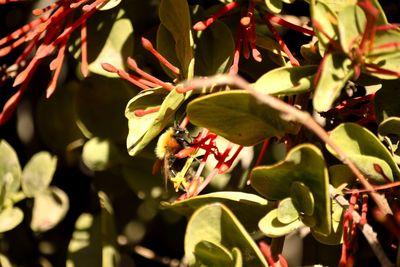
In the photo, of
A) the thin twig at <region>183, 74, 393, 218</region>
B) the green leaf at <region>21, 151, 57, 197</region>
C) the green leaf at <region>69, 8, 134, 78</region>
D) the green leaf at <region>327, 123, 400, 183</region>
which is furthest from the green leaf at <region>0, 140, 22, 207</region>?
the green leaf at <region>327, 123, 400, 183</region>

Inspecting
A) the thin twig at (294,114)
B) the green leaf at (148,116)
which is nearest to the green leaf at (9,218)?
the green leaf at (148,116)

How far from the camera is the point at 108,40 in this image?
959mm

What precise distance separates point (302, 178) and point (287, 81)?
96mm

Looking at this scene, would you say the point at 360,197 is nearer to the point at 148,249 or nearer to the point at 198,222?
the point at 198,222

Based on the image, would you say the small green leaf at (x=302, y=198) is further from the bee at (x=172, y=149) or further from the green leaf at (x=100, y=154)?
the green leaf at (x=100, y=154)

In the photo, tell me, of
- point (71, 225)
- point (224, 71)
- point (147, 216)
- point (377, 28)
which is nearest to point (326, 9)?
point (377, 28)

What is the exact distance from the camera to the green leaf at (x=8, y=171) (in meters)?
1.03

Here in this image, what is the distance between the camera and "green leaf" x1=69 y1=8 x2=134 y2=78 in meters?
0.95

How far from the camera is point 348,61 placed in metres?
0.66

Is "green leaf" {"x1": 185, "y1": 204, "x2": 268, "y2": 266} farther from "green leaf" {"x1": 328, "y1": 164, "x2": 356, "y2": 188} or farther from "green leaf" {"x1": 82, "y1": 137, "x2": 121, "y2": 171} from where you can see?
"green leaf" {"x1": 82, "y1": 137, "x2": 121, "y2": 171}

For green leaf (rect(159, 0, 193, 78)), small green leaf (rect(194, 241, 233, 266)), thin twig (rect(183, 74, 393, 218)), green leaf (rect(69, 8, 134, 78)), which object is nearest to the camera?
thin twig (rect(183, 74, 393, 218))

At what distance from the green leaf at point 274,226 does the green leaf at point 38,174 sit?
0.45m

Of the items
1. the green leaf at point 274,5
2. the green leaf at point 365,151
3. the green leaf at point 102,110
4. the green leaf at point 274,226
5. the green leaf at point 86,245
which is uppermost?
the green leaf at point 274,5

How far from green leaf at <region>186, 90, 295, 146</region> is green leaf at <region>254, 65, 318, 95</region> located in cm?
2
